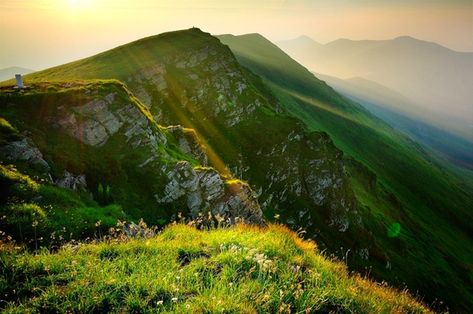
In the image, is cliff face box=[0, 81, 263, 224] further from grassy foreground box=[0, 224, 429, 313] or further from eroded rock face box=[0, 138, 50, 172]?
grassy foreground box=[0, 224, 429, 313]

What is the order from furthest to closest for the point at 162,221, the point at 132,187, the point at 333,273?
the point at 132,187, the point at 162,221, the point at 333,273

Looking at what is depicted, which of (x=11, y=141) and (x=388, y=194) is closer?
(x=11, y=141)

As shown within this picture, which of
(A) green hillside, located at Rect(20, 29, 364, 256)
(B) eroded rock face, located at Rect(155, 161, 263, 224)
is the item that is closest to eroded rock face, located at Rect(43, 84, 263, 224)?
(B) eroded rock face, located at Rect(155, 161, 263, 224)

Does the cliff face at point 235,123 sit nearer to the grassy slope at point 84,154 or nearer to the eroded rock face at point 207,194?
the eroded rock face at point 207,194

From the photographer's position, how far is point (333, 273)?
28.7 ft

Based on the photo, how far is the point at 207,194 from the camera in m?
30.6

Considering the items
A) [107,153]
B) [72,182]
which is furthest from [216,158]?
[72,182]

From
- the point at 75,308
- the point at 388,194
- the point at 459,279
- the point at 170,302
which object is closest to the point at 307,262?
the point at 170,302

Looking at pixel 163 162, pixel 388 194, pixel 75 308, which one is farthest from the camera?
pixel 388 194

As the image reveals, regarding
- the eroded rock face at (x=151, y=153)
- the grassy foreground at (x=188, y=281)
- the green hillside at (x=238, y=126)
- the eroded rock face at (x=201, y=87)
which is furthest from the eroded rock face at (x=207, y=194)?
the eroded rock face at (x=201, y=87)

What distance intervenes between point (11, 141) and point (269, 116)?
70896 mm

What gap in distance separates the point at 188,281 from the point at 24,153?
59.3ft

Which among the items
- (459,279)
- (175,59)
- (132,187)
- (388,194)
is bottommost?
(459,279)

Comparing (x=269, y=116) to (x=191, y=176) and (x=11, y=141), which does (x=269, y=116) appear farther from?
(x=11, y=141)
